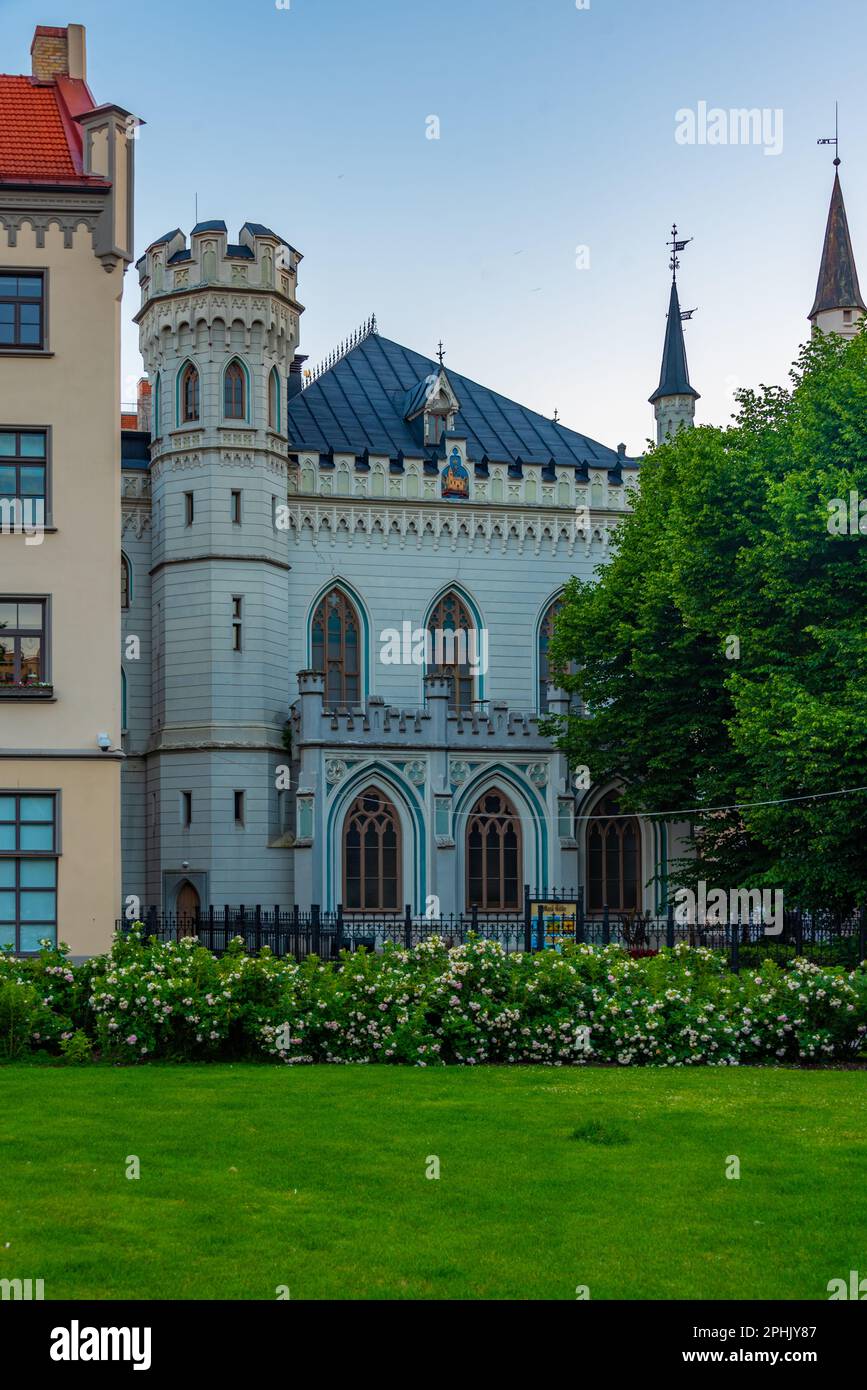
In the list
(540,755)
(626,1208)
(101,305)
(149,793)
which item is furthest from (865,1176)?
(149,793)

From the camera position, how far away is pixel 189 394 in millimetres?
49781

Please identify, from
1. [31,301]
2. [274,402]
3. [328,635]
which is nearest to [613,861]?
[328,635]

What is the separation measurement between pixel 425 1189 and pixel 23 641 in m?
19.3

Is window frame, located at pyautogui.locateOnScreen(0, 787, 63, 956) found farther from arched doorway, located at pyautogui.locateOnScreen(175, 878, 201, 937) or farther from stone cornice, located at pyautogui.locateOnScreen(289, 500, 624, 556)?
stone cornice, located at pyautogui.locateOnScreen(289, 500, 624, 556)

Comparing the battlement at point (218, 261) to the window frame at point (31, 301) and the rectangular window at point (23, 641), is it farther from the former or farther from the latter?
the rectangular window at point (23, 641)

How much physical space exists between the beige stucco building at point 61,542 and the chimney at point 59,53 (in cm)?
602

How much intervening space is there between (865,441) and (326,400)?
25738 mm

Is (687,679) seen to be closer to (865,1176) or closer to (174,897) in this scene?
(174,897)

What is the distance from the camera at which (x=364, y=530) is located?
2018 inches

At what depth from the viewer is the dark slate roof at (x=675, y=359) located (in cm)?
5681

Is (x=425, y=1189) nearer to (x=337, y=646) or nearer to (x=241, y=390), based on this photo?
(x=337, y=646)

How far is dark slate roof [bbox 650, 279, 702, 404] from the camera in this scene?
56812 mm
